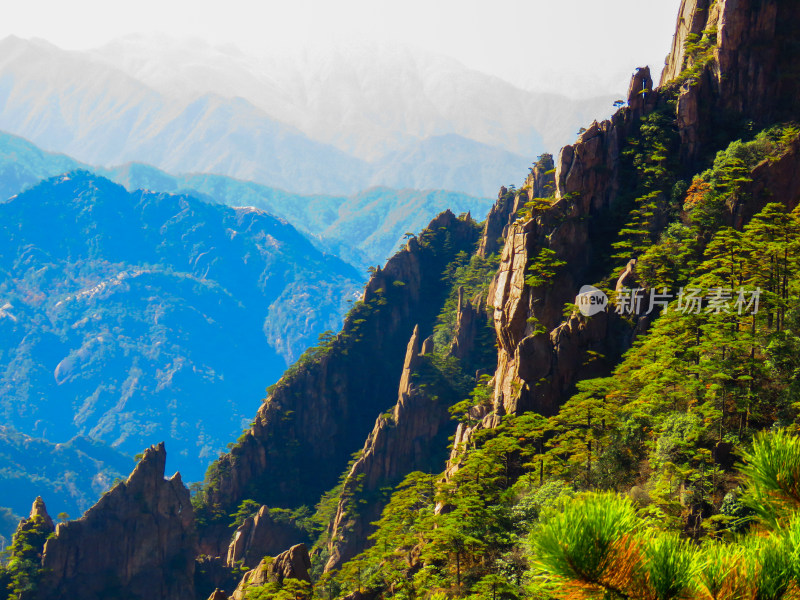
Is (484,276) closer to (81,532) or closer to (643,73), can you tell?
(643,73)

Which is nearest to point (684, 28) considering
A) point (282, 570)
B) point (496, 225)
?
point (496, 225)

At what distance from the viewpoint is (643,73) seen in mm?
67188

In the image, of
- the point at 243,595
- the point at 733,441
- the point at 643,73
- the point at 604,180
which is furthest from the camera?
the point at 643,73

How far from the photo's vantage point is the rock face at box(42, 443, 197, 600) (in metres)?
68.4

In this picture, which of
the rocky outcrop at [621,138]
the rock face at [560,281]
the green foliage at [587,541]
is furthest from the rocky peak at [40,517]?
the green foliage at [587,541]

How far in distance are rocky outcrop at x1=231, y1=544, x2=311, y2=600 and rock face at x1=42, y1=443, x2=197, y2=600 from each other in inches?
1036

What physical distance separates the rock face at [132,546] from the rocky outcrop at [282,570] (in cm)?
2631

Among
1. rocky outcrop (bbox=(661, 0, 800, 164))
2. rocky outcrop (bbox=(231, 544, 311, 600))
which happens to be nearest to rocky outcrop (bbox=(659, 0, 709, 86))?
rocky outcrop (bbox=(661, 0, 800, 164))

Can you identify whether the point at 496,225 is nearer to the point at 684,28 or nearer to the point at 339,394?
the point at 339,394

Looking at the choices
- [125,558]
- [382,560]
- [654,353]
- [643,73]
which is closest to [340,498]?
[125,558]

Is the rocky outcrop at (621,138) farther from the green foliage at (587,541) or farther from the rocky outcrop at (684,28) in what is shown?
the green foliage at (587,541)

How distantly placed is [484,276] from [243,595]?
5666cm

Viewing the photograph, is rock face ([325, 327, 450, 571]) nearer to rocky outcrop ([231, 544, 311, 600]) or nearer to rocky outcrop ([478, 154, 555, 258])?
rocky outcrop ([478, 154, 555, 258])

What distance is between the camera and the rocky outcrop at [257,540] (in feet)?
253
